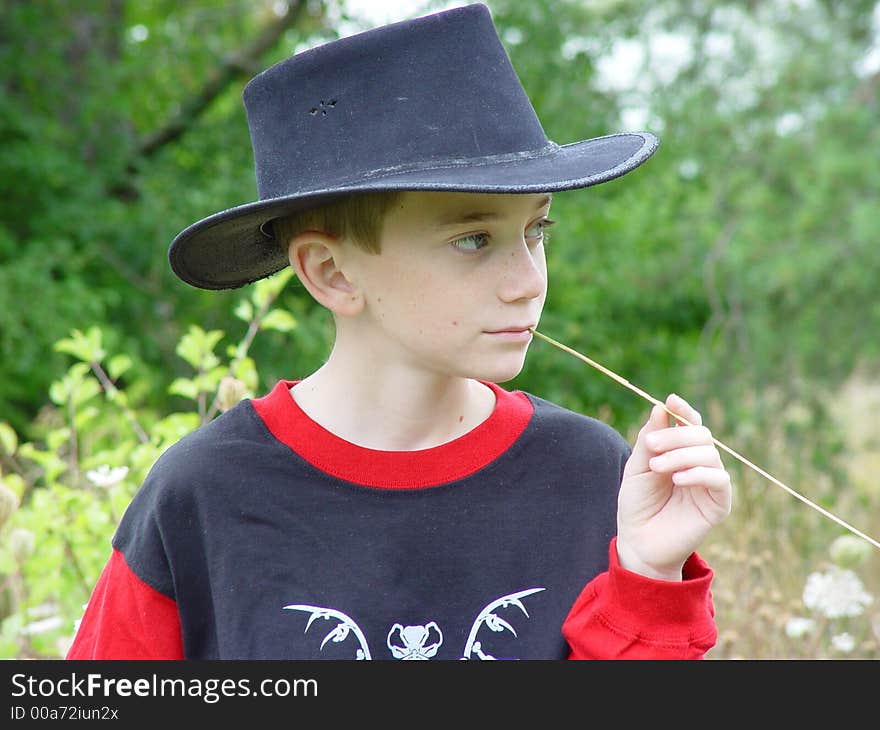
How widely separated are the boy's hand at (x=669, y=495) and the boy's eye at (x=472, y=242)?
1.08ft

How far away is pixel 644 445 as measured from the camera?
1.64 meters

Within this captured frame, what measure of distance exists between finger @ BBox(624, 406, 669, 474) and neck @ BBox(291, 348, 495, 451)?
0.98ft

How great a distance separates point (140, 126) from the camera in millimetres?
6750

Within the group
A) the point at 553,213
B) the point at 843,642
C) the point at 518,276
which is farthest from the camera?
the point at 553,213

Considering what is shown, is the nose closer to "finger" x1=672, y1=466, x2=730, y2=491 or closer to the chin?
the chin

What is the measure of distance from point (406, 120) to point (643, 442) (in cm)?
56

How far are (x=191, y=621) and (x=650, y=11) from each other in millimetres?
6741

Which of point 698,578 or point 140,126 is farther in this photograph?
point 140,126

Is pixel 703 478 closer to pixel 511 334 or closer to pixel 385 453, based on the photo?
pixel 511 334

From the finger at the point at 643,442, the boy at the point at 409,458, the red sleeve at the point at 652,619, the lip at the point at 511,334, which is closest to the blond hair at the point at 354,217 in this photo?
the boy at the point at 409,458

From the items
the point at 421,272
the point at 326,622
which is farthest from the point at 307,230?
the point at 326,622

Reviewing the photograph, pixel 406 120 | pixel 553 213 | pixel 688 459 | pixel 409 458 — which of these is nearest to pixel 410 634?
pixel 409 458

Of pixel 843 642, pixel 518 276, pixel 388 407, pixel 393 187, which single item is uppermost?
pixel 393 187

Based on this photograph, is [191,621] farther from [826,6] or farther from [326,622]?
[826,6]
